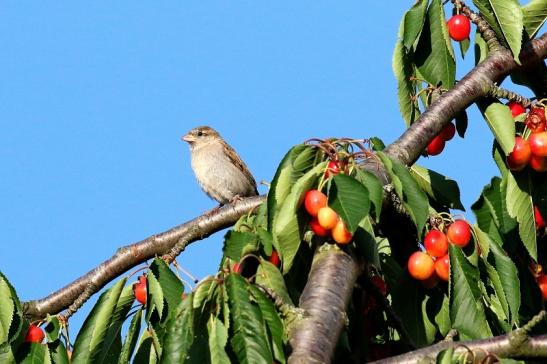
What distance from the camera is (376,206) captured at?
391 centimetres

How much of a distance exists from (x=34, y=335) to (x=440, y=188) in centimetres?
184

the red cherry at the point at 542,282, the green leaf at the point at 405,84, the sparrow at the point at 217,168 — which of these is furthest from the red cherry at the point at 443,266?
the sparrow at the point at 217,168

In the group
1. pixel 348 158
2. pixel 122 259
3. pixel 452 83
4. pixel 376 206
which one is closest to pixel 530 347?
pixel 376 206

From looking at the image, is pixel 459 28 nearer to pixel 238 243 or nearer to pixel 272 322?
pixel 238 243

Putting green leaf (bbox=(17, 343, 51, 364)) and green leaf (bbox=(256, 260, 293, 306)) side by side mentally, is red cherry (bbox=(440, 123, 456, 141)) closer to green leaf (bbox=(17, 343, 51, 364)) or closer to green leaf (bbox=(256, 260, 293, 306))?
green leaf (bbox=(256, 260, 293, 306))

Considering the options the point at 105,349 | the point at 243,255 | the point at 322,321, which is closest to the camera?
the point at 322,321

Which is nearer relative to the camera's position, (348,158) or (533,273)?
(348,158)

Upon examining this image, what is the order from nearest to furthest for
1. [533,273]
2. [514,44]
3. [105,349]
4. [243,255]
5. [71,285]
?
[243,255], [105,349], [533,273], [514,44], [71,285]

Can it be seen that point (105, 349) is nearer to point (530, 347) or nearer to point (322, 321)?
point (322, 321)

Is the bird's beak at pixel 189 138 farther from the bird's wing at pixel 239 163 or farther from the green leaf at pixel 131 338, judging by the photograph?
the green leaf at pixel 131 338

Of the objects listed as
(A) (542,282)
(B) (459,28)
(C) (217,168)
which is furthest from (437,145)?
(C) (217,168)

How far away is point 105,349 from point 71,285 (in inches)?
47.7

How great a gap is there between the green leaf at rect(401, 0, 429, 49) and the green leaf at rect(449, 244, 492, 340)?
1432mm

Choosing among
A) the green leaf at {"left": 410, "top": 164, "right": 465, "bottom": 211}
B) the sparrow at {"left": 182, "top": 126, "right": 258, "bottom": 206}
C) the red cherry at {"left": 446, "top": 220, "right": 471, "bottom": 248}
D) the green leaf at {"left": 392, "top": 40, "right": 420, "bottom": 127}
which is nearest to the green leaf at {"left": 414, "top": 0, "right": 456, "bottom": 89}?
the green leaf at {"left": 392, "top": 40, "right": 420, "bottom": 127}
